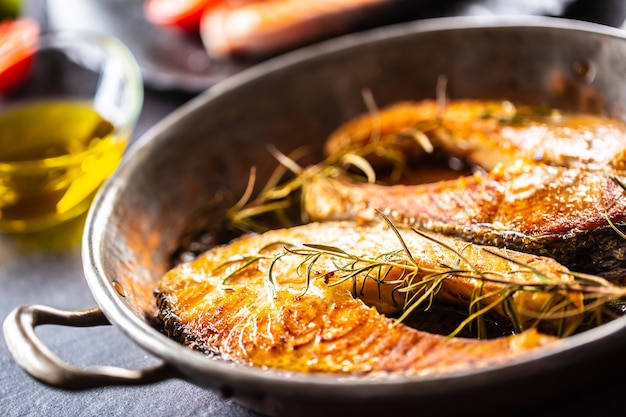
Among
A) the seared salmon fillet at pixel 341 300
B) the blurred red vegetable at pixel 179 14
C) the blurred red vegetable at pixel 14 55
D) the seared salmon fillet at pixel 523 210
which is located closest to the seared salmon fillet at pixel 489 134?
the seared salmon fillet at pixel 523 210

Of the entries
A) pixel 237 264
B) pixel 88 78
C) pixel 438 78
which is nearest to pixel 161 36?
pixel 88 78

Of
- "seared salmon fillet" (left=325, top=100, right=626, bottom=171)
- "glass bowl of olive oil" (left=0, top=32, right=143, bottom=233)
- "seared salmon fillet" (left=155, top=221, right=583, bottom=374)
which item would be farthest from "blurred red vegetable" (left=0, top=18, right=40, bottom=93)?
"seared salmon fillet" (left=155, top=221, right=583, bottom=374)

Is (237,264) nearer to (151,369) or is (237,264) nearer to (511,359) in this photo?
(151,369)

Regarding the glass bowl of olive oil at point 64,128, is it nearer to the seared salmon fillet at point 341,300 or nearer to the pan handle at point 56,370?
the seared salmon fillet at point 341,300

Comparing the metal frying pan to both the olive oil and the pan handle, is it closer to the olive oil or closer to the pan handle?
the pan handle

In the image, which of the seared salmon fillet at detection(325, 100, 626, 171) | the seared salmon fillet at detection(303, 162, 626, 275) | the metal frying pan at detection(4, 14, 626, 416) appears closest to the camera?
the metal frying pan at detection(4, 14, 626, 416)

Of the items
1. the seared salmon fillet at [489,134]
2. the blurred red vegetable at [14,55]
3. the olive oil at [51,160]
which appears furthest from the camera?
the blurred red vegetable at [14,55]

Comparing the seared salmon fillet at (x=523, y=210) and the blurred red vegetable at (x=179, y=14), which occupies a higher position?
the seared salmon fillet at (x=523, y=210)
